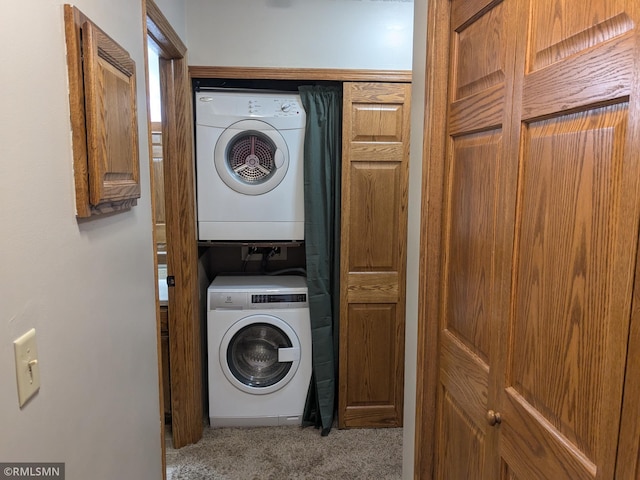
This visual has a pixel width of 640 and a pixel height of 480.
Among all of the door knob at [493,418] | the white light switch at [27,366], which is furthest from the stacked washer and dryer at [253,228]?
the white light switch at [27,366]

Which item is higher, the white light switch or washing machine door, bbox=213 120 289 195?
washing machine door, bbox=213 120 289 195

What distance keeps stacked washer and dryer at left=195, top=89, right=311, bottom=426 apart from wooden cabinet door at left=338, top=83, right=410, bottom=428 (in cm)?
28

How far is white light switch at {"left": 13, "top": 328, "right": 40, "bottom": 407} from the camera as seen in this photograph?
752 millimetres

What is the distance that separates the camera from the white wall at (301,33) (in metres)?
2.48

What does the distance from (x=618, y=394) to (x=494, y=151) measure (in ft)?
2.11

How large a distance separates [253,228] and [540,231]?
1958mm

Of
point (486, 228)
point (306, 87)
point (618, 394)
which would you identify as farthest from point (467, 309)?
point (306, 87)

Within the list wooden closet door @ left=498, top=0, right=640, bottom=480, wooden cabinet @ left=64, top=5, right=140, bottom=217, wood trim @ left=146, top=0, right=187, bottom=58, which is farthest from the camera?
wood trim @ left=146, top=0, right=187, bottom=58

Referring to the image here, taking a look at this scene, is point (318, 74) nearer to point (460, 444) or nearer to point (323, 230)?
point (323, 230)

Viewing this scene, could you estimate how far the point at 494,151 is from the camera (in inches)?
44.9

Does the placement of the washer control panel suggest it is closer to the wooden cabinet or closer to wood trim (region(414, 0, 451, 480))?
wood trim (region(414, 0, 451, 480))

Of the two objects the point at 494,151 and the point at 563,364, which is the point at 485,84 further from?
the point at 563,364

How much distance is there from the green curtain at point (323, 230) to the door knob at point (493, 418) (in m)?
1.60

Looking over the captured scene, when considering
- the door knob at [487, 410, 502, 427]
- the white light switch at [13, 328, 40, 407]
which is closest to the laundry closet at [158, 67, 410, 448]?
the door knob at [487, 410, 502, 427]
